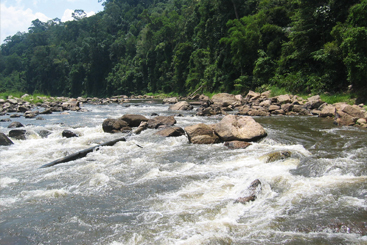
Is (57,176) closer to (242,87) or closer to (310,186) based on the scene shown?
(310,186)

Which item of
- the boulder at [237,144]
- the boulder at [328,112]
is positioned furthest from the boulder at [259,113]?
the boulder at [237,144]

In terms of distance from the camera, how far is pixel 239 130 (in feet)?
28.7

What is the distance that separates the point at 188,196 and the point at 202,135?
4.50 m

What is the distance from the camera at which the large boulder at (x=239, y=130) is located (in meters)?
8.52

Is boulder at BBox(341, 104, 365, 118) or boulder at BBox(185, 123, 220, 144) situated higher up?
boulder at BBox(341, 104, 365, 118)

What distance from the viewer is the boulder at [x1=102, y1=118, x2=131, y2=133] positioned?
37.0ft

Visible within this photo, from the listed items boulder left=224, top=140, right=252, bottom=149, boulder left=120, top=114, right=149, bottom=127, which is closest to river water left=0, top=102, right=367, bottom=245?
boulder left=224, top=140, right=252, bottom=149

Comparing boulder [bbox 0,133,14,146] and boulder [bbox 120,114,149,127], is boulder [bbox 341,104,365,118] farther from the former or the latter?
boulder [bbox 0,133,14,146]

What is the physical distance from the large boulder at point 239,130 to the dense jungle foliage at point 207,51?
26.1 ft

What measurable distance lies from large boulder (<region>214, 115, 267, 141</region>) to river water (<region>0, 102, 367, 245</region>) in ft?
2.07

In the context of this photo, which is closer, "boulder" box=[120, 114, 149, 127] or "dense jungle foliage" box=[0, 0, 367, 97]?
"boulder" box=[120, 114, 149, 127]

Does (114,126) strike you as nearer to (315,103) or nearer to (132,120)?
(132,120)

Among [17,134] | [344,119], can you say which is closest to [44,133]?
[17,134]

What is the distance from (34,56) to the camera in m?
76.8
